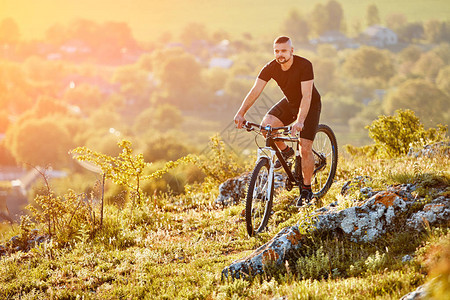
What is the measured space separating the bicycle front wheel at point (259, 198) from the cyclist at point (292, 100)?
61 centimetres

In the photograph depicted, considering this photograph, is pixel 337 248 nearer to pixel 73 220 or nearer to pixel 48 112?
pixel 73 220

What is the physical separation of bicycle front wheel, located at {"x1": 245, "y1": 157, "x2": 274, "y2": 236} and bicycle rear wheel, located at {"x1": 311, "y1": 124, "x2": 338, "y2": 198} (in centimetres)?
130

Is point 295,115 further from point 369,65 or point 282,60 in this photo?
point 369,65

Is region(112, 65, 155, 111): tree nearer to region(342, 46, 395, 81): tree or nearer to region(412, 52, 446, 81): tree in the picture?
region(342, 46, 395, 81): tree

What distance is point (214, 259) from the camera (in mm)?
6266

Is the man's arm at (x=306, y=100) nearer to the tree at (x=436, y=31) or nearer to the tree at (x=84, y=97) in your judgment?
the tree at (x=84, y=97)

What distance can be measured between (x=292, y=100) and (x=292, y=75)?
20.1 inches

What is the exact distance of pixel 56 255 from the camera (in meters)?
7.27

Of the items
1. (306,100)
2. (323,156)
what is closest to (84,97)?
(323,156)

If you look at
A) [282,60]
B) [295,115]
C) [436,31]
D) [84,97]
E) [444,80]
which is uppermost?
[436,31]

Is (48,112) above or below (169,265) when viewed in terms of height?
above

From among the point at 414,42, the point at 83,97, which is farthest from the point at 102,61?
the point at 414,42

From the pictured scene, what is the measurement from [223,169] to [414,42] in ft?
696

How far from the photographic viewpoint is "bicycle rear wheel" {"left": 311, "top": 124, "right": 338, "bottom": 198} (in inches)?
312
